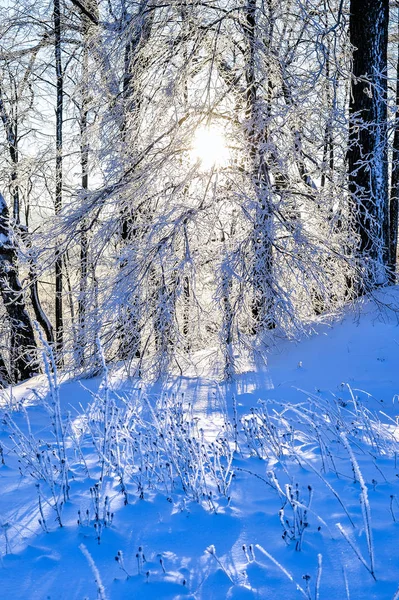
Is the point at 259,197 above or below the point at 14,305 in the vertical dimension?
above

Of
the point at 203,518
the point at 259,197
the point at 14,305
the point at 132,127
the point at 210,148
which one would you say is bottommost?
the point at 203,518

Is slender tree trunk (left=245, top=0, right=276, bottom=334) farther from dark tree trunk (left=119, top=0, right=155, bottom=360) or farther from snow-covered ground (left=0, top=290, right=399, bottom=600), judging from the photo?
snow-covered ground (left=0, top=290, right=399, bottom=600)

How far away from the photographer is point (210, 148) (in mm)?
6984

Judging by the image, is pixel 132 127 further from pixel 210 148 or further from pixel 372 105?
pixel 372 105

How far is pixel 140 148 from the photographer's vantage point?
773 cm

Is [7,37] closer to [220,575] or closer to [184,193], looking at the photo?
[184,193]

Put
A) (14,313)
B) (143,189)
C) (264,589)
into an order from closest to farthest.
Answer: (264,589) < (143,189) < (14,313)

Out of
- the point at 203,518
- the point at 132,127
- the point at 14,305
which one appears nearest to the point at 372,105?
the point at 132,127

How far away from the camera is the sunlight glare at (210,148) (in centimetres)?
696

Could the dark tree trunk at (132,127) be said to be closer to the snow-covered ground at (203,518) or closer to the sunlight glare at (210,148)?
the sunlight glare at (210,148)

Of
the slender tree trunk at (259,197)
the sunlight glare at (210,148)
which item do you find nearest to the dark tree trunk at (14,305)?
the sunlight glare at (210,148)

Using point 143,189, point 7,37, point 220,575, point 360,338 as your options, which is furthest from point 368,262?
point 7,37

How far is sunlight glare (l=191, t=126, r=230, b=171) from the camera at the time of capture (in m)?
6.96

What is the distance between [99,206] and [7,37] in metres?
6.63
